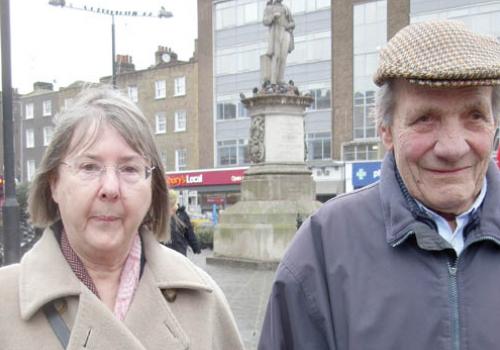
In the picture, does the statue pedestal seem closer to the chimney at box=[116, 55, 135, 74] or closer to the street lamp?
the street lamp

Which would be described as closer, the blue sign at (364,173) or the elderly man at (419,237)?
the elderly man at (419,237)

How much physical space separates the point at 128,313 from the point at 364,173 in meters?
30.7

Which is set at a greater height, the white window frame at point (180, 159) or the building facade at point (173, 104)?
the building facade at point (173, 104)

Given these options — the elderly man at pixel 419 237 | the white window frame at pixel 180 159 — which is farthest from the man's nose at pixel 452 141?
the white window frame at pixel 180 159

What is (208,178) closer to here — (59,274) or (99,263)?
(99,263)

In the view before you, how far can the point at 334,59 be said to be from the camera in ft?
114

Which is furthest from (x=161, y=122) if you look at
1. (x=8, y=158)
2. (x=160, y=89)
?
(x=8, y=158)

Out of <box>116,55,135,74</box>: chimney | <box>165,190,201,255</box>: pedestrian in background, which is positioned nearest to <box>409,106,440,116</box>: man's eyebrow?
<box>165,190,201,255</box>: pedestrian in background

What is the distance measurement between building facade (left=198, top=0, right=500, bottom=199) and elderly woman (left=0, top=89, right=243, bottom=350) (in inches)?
1143

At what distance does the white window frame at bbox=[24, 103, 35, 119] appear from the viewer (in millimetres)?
50562

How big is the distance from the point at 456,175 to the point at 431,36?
0.44 meters

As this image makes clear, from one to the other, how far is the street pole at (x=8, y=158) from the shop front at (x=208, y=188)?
2954 centimetres

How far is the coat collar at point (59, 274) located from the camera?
6.40ft

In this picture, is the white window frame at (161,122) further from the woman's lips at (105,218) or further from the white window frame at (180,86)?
the woman's lips at (105,218)
